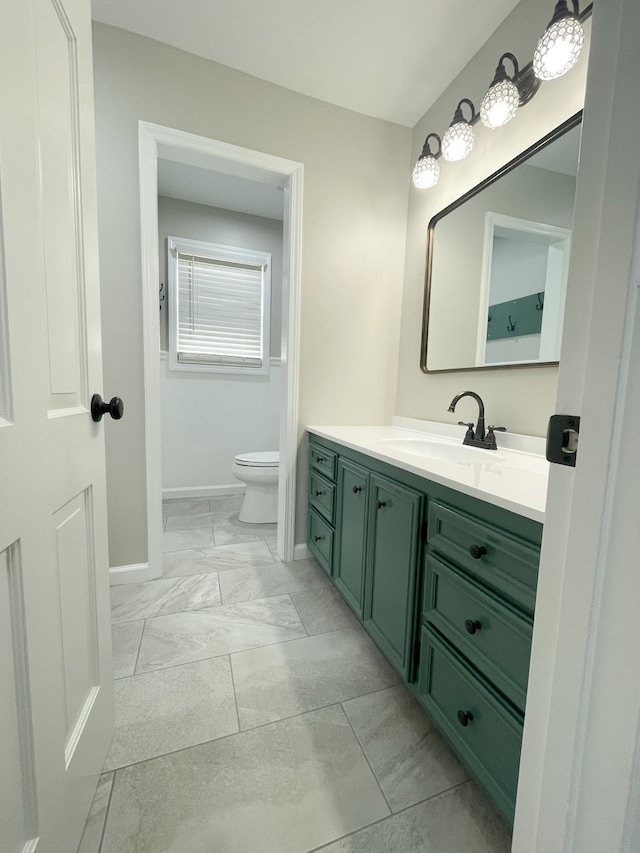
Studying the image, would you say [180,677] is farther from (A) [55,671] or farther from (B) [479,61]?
(B) [479,61]

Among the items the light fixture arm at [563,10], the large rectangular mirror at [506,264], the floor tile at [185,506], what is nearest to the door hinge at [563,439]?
the large rectangular mirror at [506,264]

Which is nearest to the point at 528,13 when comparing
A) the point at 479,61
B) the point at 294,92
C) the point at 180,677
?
the point at 479,61

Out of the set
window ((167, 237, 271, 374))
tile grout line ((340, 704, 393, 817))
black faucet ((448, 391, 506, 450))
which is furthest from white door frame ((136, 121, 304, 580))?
window ((167, 237, 271, 374))

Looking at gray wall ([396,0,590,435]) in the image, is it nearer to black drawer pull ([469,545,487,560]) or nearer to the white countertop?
the white countertop

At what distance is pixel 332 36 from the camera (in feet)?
4.96

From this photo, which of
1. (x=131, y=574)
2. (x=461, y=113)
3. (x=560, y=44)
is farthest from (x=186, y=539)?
(x=560, y=44)

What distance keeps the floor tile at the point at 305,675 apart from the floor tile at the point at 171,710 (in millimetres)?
54

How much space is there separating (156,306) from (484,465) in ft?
5.28

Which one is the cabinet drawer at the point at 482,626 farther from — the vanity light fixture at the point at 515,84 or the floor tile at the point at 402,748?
the vanity light fixture at the point at 515,84

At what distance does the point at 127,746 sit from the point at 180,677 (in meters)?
0.25

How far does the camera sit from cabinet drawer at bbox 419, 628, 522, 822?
73 centimetres

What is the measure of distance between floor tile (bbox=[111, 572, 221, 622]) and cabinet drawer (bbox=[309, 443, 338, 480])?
0.80 meters

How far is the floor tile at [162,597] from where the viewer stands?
159cm

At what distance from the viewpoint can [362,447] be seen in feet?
4.40
